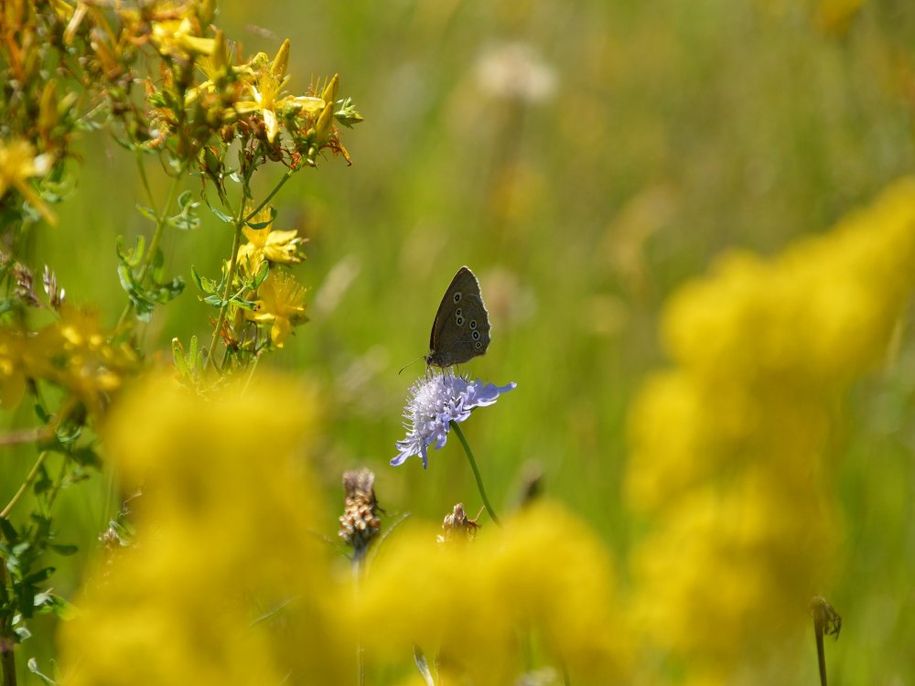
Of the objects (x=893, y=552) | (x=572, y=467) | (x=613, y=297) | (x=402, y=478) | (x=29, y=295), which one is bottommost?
(x=29, y=295)

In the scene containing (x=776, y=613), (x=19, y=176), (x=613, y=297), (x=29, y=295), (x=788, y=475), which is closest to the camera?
(x=19, y=176)

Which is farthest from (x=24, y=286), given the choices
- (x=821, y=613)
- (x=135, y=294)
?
(x=821, y=613)

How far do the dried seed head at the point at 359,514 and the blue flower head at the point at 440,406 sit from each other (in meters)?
0.09

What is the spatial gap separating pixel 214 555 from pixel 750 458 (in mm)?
1378

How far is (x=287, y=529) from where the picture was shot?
859 mm

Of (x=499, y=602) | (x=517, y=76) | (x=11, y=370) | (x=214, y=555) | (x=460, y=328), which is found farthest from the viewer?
(x=517, y=76)

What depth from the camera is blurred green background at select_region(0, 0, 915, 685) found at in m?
3.53

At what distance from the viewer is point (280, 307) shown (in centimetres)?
169

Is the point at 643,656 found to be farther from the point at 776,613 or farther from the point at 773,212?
the point at 773,212

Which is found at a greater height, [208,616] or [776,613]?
[776,613]

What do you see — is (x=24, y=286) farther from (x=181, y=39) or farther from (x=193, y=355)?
(x=181, y=39)

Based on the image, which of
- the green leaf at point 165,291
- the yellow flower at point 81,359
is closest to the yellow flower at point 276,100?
the green leaf at point 165,291

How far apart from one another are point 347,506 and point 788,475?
0.83 m

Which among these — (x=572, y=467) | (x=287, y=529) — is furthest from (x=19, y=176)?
(x=572, y=467)
